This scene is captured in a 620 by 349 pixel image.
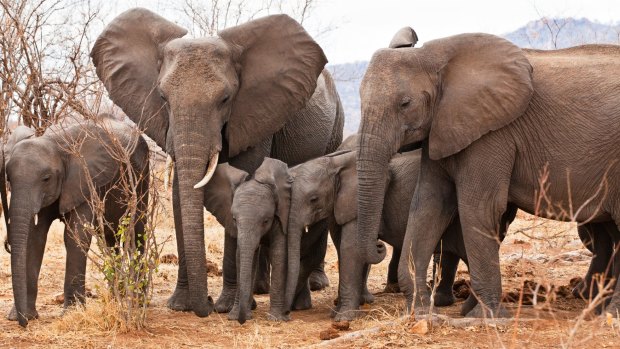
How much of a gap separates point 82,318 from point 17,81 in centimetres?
702

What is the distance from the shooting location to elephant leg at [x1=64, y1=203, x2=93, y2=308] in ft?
26.8

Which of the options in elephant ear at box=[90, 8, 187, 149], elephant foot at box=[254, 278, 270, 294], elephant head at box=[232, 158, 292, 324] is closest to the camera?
elephant head at box=[232, 158, 292, 324]

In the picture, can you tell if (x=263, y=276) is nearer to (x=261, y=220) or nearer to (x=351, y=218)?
(x=351, y=218)

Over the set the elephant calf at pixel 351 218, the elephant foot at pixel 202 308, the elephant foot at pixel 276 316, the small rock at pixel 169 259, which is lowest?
the elephant foot at pixel 276 316

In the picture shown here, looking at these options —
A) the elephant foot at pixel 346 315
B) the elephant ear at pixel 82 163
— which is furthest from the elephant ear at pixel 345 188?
the elephant ear at pixel 82 163

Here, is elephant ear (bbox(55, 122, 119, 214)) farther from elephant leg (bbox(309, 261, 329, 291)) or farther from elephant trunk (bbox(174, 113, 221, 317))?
elephant leg (bbox(309, 261, 329, 291))

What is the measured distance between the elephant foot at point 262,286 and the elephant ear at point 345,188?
172 centimetres

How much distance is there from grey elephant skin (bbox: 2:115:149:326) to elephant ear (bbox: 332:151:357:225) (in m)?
1.44

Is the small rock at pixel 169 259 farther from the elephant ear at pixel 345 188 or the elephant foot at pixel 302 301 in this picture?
the elephant ear at pixel 345 188

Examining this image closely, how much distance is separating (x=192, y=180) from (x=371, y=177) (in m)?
1.38

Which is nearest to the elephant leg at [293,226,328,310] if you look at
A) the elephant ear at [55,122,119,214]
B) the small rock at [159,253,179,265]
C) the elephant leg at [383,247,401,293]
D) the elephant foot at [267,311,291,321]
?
the elephant foot at [267,311,291,321]

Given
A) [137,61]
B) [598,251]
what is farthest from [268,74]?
[598,251]

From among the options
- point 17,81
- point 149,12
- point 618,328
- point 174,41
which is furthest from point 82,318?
point 17,81

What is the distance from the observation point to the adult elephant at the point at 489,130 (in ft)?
24.8
